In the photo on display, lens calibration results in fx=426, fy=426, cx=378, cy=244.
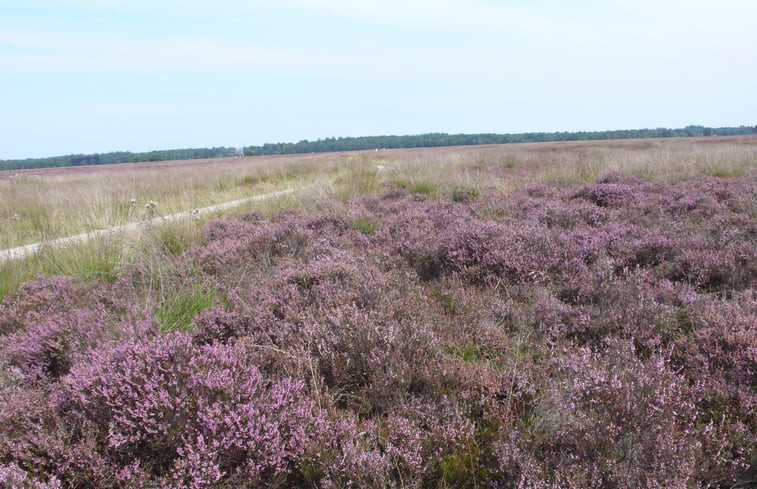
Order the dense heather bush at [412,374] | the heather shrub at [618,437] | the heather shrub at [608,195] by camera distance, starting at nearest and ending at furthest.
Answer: the heather shrub at [618,437], the dense heather bush at [412,374], the heather shrub at [608,195]

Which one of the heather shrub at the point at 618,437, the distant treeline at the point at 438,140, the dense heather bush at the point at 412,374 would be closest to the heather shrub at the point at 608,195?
the dense heather bush at the point at 412,374

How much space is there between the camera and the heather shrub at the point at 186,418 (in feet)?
5.98

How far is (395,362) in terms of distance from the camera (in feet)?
8.14

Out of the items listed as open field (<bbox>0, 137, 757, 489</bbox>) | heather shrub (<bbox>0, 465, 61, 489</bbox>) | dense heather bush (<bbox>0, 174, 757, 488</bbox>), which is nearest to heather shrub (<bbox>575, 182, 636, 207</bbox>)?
open field (<bbox>0, 137, 757, 489</bbox>)

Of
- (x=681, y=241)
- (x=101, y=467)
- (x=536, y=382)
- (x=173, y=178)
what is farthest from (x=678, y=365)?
(x=173, y=178)

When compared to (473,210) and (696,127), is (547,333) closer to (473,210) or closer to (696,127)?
(473,210)

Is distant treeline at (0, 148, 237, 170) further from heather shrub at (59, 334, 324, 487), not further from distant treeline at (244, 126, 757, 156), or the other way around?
heather shrub at (59, 334, 324, 487)

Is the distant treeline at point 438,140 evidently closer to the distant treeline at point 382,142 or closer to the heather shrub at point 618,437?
the distant treeline at point 382,142

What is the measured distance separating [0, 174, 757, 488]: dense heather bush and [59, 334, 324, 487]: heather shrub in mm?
11

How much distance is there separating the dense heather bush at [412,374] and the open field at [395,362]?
14 millimetres

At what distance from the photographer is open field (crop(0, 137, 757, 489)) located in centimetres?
183

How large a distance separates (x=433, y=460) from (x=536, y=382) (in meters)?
0.83

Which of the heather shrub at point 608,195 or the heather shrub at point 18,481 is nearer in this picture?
the heather shrub at point 18,481

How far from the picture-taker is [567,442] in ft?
6.32
